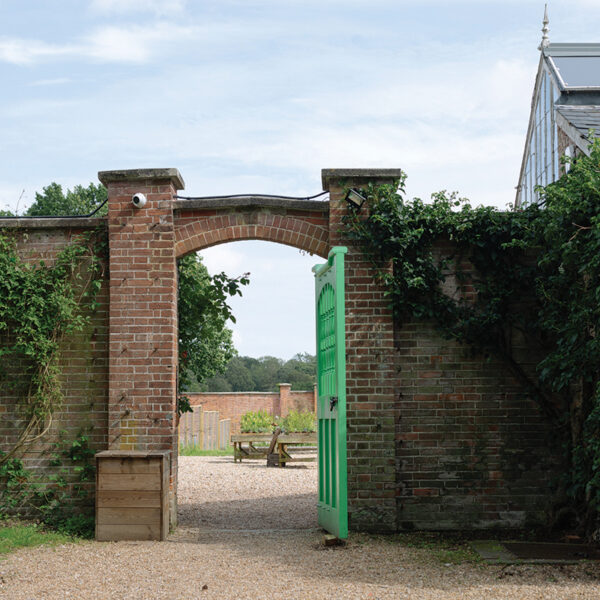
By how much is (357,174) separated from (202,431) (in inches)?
657

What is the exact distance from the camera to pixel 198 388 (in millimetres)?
45969

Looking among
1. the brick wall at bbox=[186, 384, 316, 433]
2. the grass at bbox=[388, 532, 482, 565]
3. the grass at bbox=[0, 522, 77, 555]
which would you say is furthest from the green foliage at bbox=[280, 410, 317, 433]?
the grass at bbox=[0, 522, 77, 555]

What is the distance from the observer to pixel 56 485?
755cm

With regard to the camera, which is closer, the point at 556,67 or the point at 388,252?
the point at 388,252

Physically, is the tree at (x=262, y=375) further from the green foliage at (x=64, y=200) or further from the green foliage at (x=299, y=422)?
the green foliage at (x=299, y=422)

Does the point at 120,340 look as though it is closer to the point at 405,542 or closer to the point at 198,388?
the point at 405,542

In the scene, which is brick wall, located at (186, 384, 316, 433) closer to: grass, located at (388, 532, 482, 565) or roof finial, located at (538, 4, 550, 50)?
roof finial, located at (538, 4, 550, 50)

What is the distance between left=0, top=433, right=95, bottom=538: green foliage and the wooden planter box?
2.12ft

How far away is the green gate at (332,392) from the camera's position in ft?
21.6

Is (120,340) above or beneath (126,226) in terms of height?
beneath

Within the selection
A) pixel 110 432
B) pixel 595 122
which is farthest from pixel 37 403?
pixel 595 122

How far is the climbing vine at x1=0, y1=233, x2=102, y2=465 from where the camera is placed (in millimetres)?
7473

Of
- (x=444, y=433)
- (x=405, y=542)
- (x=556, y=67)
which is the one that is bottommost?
(x=405, y=542)

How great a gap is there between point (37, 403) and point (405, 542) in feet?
12.5
